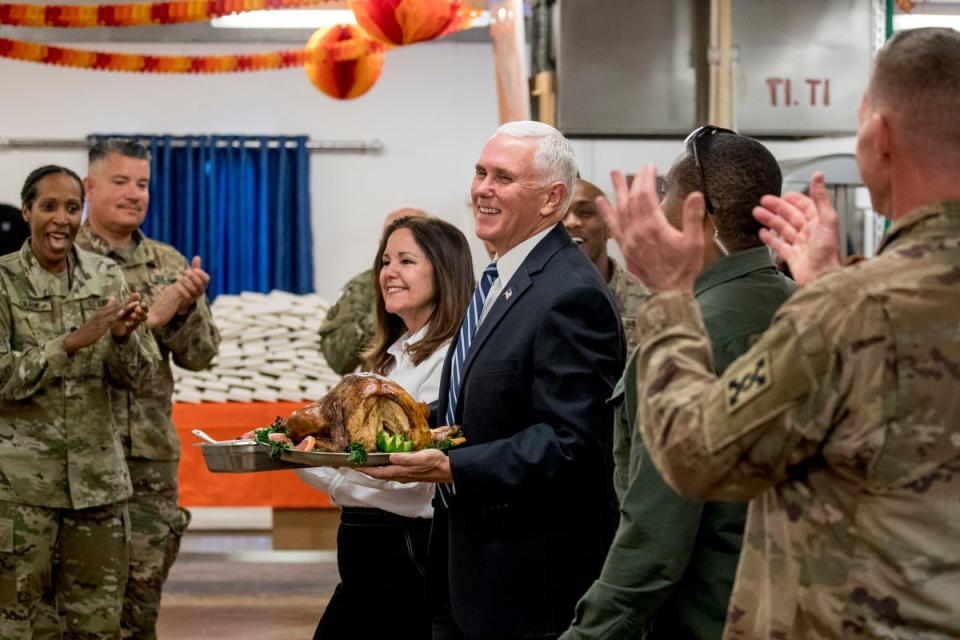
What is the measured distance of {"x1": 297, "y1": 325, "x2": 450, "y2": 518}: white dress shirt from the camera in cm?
314

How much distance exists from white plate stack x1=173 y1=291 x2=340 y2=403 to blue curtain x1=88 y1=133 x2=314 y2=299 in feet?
7.30

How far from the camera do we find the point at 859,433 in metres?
1.36

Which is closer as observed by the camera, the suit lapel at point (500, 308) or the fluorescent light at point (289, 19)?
the suit lapel at point (500, 308)

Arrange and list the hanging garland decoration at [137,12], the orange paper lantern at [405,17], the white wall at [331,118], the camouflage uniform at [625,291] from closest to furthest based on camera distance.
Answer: the camouflage uniform at [625,291] → the orange paper lantern at [405,17] → the hanging garland decoration at [137,12] → the white wall at [331,118]

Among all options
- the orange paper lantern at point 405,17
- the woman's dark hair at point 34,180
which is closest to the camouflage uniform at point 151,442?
the woman's dark hair at point 34,180

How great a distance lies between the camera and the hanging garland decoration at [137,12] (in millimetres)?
5691

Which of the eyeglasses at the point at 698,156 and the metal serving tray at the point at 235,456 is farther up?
the eyeglasses at the point at 698,156

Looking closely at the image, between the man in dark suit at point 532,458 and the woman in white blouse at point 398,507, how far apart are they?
1.75ft

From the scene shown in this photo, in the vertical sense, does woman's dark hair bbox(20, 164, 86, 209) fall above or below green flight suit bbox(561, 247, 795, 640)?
above

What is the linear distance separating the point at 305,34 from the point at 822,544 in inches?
379

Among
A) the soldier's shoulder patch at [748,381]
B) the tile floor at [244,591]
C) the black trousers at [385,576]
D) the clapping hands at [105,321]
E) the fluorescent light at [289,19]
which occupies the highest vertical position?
the fluorescent light at [289,19]

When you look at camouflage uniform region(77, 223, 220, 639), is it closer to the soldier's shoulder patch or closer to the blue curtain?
the soldier's shoulder patch

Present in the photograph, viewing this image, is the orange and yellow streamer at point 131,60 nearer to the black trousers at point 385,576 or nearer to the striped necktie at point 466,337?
the black trousers at point 385,576

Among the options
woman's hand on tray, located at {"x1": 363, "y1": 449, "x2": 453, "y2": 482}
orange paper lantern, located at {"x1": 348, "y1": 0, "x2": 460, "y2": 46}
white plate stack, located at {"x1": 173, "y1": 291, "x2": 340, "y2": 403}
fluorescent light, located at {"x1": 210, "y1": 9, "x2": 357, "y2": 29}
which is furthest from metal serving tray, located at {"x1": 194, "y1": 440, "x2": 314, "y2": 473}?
fluorescent light, located at {"x1": 210, "y1": 9, "x2": 357, "y2": 29}
